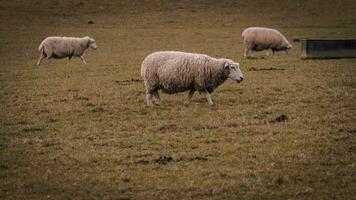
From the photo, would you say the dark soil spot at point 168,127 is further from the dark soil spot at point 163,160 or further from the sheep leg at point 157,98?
the sheep leg at point 157,98

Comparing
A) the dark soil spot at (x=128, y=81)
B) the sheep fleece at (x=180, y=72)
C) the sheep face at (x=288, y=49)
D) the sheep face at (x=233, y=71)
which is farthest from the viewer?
the sheep face at (x=288, y=49)

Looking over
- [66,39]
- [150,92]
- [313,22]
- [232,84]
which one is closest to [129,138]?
[150,92]

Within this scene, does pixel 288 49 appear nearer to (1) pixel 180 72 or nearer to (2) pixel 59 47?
(2) pixel 59 47

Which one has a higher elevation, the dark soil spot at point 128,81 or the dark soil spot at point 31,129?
the dark soil spot at point 31,129

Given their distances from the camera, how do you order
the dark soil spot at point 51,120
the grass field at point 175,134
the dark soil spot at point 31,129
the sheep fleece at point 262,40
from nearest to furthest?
the grass field at point 175,134 → the dark soil spot at point 31,129 → the dark soil spot at point 51,120 → the sheep fleece at point 262,40

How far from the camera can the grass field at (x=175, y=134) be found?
30.0ft

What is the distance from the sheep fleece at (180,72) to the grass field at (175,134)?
1.82ft

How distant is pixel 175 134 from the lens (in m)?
12.5

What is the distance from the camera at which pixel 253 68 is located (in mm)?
24734

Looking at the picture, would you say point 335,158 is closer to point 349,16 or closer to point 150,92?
point 150,92

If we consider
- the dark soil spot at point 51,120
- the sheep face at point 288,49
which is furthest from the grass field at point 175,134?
the sheep face at point 288,49

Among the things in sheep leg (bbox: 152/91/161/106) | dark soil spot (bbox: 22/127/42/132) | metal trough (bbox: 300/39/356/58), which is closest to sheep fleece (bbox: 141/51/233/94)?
sheep leg (bbox: 152/91/161/106)

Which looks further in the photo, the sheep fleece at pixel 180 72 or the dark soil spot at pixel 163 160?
the sheep fleece at pixel 180 72

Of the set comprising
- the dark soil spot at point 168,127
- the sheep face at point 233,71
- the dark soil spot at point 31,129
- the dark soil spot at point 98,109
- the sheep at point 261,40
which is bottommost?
the sheep at point 261,40
